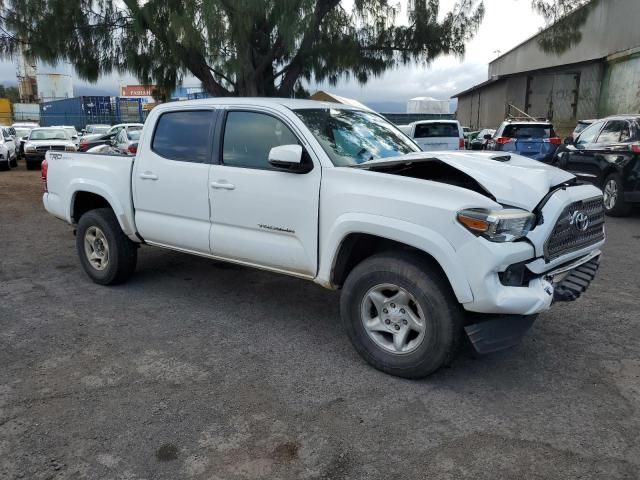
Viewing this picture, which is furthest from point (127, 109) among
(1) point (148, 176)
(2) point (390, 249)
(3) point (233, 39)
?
(2) point (390, 249)

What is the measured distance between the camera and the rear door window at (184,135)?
486cm

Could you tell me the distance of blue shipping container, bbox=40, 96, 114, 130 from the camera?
47281 mm

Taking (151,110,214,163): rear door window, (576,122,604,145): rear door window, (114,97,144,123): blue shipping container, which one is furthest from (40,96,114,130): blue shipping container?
(151,110,214,163): rear door window

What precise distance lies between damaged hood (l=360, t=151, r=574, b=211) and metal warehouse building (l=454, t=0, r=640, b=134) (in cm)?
1059

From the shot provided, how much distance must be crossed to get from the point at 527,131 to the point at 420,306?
42.6 ft

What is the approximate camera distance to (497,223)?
3.24 metres

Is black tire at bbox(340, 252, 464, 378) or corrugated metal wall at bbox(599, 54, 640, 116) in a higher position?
corrugated metal wall at bbox(599, 54, 640, 116)

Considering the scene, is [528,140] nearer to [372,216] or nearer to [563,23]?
[563,23]

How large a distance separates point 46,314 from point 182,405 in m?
2.25

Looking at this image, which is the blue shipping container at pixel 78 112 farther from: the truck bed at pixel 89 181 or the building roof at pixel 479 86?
the truck bed at pixel 89 181

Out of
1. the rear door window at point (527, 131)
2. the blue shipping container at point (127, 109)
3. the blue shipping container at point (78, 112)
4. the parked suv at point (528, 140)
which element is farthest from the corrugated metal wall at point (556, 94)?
the blue shipping container at point (78, 112)

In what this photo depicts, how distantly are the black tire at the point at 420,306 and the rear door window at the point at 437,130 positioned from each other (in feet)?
44.2

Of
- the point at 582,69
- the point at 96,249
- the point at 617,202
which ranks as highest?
the point at 582,69

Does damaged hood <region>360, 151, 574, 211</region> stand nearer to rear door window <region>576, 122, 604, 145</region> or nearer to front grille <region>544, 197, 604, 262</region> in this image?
front grille <region>544, 197, 604, 262</region>
